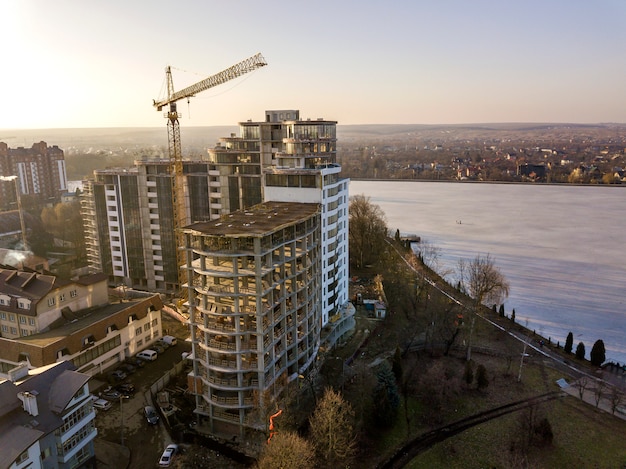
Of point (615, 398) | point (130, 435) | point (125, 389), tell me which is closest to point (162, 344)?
point (125, 389)

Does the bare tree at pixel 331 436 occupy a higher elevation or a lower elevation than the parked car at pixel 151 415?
higher

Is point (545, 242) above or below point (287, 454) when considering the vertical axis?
below

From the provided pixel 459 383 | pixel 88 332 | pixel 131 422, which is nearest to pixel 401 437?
pixel 459 383

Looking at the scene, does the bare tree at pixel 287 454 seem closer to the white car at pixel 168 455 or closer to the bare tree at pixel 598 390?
the white car at pixel 168 455

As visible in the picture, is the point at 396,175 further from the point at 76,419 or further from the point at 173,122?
the point at 76,419

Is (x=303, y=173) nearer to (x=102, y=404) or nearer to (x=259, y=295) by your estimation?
(x=259, y=295)

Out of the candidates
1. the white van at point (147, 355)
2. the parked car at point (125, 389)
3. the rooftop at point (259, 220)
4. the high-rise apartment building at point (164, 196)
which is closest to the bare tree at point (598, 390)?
the rooftop at point (259, 220)
